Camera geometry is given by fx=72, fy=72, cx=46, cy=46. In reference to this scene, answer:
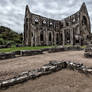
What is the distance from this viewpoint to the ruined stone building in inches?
1077

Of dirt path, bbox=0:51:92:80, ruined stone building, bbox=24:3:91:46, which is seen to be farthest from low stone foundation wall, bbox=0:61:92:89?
ruined stone building, bbox=24:3:91:46

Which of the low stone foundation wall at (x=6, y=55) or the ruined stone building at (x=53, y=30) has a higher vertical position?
the ruined stone building at (x=53, y=30)

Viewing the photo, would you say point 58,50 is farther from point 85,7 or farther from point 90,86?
point 85,7

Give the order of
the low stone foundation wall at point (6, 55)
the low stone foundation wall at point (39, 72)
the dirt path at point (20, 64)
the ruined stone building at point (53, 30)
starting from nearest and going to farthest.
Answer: the low stone foundation wall at point (39, 72) → the dirt path at point (20, 64) → the low stone foundation wall at point (6, 55) → the ruined stone building at point (53, 30)

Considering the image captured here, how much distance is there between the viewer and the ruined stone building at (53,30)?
27347 mm

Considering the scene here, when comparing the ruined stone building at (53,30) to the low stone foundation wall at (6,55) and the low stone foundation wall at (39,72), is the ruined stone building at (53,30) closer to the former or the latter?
the low stone foundation wall at (6,55)

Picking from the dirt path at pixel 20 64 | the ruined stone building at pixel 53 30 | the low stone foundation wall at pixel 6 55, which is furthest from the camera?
the ruined stone building at pixel 53 30

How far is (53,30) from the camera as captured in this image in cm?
3212

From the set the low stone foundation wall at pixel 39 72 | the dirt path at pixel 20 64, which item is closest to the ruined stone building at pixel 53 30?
the dirt path at pixel 20 64

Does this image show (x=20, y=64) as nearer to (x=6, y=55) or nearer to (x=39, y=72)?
(x=39, y=72)

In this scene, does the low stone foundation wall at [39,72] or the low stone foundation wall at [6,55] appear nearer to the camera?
the low stone foundation wall at [39,72]

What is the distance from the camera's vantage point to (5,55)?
Result: 8.52m

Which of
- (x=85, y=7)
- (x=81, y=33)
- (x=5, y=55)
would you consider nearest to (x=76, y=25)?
(x=81, y=33)

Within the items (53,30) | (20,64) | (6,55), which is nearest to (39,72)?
(20,64)
